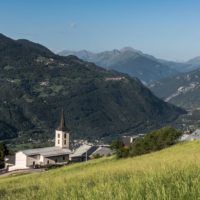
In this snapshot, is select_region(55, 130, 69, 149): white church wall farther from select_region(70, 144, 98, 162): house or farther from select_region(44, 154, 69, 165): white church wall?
select_region(44, 154, 69, 165): white church wall

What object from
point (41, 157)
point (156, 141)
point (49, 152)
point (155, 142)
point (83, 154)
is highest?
point (156, 141)

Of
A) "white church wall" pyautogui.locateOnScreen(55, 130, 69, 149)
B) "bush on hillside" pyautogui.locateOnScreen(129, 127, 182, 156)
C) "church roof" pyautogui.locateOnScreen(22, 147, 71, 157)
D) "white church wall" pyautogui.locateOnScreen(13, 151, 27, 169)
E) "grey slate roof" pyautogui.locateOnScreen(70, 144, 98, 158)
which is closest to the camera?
"bush on hillside" pyautogui.locateOnScreen(129, 127, 182, 156)

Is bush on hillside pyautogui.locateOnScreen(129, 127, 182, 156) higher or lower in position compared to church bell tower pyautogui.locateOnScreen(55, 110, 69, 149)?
lower

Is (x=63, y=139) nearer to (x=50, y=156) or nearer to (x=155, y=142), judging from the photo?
(x=50, y=156)

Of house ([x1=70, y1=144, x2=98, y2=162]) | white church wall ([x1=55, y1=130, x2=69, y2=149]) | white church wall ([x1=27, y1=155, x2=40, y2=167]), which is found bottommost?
white church wall ([x1=27, y1=155, x2=40, y2=167])

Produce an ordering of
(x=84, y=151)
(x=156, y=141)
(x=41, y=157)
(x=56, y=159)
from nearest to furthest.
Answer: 1. (x=156, y=141)
2. (x=41, y=157)
3. (x=56, y=159)
4. (x=84, y=151)

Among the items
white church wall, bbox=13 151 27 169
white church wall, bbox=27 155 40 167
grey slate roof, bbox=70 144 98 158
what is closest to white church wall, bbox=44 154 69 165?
white church wall, bbox=27 155 40 167

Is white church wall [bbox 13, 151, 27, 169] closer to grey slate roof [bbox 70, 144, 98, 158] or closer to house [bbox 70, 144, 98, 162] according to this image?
house [bbox 70, 144, 98, 162]

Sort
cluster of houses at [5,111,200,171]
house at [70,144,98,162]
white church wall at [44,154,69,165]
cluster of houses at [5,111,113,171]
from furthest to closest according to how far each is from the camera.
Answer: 1. house at [70,144,98,162]
2. white church wall at [44,154,69,165]
3. cluster of houses at [5,111,113,171]
4. cluster of houses at [5,111,200,171]

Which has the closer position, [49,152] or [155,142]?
[155,142]

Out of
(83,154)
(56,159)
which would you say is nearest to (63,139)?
(83,154)

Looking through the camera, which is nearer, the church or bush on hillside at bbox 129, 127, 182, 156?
bush on hillside at bbox 129, 127, 182, 156

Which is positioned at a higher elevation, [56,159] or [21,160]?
[56,159]

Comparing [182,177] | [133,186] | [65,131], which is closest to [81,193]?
[133,186]
